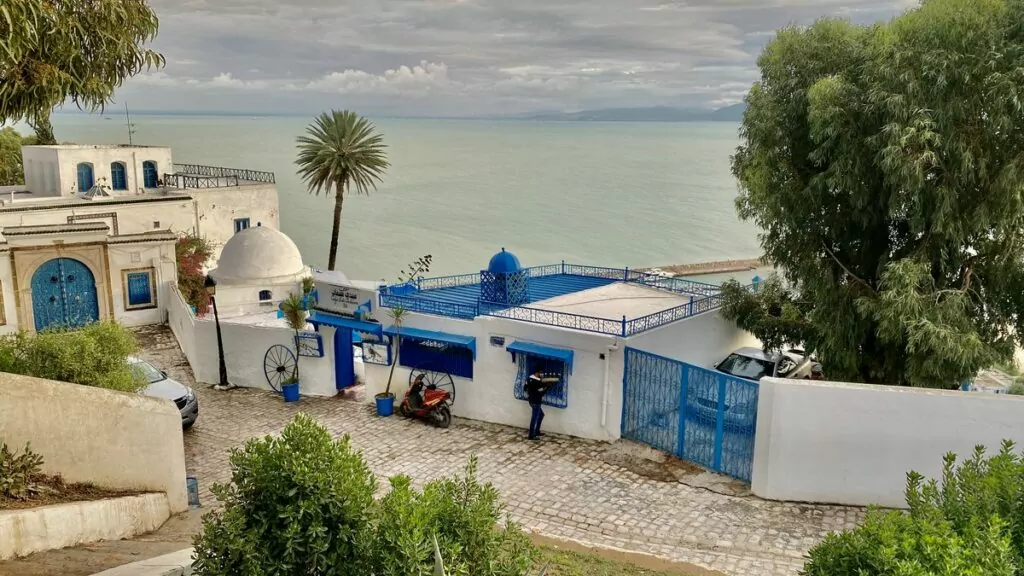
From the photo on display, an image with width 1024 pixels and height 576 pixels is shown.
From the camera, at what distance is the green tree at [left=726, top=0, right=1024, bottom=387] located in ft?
41.7

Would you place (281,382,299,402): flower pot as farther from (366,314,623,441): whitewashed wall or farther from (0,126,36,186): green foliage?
(0,126,36,186): green foliage

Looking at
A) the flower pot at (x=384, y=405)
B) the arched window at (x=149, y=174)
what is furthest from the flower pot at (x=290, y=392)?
the arched window at (x=149, y=174)

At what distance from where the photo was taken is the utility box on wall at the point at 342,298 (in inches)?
661

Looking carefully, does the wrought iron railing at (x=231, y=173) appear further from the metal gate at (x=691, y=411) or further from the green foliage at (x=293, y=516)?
the green foliage at (x=293, y=516)

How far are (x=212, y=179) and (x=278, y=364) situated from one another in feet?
70.1

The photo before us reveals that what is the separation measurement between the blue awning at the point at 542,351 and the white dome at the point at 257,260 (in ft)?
42.9

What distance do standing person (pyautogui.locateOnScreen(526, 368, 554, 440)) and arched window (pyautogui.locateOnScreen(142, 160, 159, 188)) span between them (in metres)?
30.3

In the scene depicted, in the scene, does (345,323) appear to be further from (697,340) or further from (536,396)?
(697,340)

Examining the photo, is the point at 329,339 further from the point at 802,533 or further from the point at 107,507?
the point at 802,533

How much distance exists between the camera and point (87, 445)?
9594 millimetres

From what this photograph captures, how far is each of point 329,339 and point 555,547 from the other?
937 centimetres

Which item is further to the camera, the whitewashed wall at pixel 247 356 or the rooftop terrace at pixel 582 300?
the whitewashed wall at pixel 247 356

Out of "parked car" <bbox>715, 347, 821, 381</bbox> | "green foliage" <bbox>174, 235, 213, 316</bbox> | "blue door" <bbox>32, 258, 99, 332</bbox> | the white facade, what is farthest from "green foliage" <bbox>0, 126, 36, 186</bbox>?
"parked car" <bbox>715, 347, 821, 381</bbox>

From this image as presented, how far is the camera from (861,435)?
11023 mm
